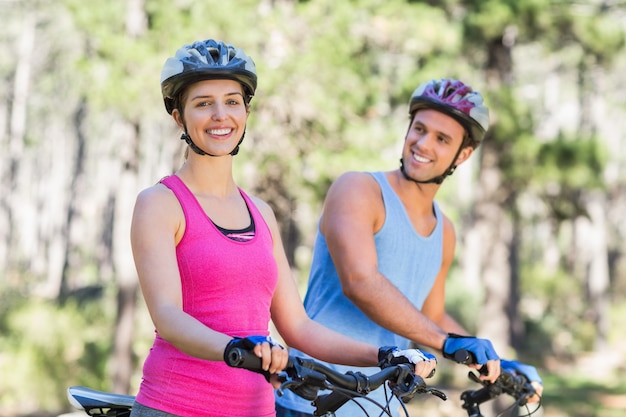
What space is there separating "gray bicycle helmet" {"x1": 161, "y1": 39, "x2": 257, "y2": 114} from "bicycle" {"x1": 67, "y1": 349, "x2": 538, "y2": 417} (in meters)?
0.95

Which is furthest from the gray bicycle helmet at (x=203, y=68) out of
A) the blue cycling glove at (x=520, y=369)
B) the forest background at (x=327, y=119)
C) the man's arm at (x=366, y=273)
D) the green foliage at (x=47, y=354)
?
the green foliage at (x=47, y=354)

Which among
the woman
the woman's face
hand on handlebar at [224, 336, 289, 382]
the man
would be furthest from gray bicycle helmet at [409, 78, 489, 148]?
hand on handlebar at [224, 336, 289, 382]

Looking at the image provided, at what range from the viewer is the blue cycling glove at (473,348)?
139 inches

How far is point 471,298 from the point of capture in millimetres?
28078

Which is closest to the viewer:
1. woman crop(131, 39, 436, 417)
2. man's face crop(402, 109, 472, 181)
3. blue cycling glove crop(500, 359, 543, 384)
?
woman crop(131, 39, 436, 417)

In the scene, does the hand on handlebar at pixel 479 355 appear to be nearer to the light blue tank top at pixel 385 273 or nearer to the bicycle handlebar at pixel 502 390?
the bicycle handlebar at pixel 502 390

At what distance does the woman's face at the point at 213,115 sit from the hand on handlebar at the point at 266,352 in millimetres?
774

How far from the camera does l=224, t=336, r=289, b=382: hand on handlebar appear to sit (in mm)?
2461

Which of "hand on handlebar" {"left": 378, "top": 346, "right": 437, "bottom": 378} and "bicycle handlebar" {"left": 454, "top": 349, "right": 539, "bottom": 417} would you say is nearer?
"hand on handlebar" {"left": 378, "top": 346, "right": 437, "bottom": 378}

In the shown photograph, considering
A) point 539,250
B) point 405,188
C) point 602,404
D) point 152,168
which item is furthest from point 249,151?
point 539,250

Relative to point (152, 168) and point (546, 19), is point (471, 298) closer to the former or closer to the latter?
point (546, 19)

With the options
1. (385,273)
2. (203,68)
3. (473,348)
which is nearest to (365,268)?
(385,273)

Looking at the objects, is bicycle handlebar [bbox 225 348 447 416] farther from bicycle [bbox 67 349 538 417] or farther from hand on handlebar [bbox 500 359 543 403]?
hand on handlebar [bbox 500 359 543 403]

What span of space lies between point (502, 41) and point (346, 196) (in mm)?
13346
